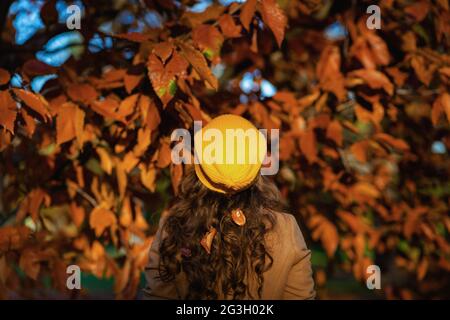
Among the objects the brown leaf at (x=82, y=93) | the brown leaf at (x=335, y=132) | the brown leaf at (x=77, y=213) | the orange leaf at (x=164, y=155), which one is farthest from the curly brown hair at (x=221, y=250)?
the brown leaf at (x=77, y=213)

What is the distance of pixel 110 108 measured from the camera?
7.16 ft

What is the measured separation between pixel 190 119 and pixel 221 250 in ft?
2.18

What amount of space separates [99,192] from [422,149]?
226cm

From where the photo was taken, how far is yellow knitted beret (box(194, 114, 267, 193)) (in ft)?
5.35

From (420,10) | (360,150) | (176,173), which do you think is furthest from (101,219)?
(420,10)

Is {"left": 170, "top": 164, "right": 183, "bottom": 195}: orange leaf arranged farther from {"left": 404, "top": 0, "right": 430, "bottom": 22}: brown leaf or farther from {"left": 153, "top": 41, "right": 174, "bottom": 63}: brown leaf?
{"left": 404, "top": 0, "right": 430, "bottom": 22}: brown leaf

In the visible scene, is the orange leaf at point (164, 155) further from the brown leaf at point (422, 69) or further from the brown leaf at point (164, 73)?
the brown leaf at point (422, 69)

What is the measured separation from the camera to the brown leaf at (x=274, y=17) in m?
2.03

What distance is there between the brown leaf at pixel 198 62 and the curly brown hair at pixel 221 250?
17.6 inches

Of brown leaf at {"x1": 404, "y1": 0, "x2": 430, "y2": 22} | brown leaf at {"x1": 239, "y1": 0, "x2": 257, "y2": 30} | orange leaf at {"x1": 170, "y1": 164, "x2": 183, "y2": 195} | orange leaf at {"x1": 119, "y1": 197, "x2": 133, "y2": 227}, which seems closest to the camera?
brown leaf at {"x1": 239, "y1": 0, "x2": 257, "y2": 30}

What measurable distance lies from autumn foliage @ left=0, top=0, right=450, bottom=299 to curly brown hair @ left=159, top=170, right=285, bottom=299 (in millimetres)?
472

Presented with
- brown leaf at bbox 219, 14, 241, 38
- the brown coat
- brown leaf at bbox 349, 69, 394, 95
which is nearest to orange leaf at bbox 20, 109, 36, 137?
the brown coat
